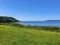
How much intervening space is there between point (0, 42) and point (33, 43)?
3174 millimetres

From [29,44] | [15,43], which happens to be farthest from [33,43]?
[15,43]

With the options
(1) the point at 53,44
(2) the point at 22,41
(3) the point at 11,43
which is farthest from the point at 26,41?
(1) the point at 53,44

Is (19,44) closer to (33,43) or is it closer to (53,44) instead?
(33,43)

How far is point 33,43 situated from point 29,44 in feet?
1.59

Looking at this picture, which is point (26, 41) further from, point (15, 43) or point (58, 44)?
point (58, 44)

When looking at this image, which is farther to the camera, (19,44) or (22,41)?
(22,41)

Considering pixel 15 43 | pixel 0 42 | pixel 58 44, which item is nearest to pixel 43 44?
pixel 58 44

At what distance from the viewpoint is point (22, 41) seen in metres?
16.9

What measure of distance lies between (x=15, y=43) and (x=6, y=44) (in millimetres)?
826

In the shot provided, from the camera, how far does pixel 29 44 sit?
52.5 feet

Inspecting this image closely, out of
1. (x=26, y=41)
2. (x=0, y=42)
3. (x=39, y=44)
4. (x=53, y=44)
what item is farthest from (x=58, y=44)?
(x=0, y=42)

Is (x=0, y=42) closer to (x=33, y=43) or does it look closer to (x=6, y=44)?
(x=6, y=44)

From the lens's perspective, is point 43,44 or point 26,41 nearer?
point 43,44

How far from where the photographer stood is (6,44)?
52.7 feet
